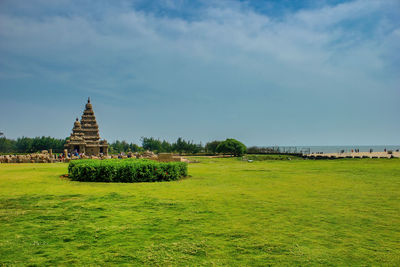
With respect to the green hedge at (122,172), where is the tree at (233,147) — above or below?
above

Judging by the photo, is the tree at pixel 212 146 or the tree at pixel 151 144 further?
the tree at pixel 151 144

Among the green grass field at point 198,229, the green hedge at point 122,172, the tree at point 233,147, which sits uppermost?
the tree at point 233,147

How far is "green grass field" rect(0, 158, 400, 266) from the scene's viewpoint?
4.40 m

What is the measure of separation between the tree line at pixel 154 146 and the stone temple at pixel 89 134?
695 inches

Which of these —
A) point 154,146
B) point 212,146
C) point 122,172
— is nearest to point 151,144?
point 154,146

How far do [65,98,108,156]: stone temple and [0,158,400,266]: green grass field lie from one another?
44.7m

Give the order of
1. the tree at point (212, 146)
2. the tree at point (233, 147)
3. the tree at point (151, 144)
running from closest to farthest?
the tree at point (233, 147) < the tree at point (212, 146) < the tree at point (151, 144)

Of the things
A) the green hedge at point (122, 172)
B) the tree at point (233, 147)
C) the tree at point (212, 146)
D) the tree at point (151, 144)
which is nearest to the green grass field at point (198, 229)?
the green hedge at point (122, 172)

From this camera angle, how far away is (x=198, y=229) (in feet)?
18.8

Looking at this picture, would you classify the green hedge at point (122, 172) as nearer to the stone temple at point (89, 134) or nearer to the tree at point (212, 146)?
the stone temple at point (89, 134)

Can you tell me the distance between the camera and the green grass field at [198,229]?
14.4 ft

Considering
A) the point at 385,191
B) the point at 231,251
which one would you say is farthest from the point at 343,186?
the point at 231,251

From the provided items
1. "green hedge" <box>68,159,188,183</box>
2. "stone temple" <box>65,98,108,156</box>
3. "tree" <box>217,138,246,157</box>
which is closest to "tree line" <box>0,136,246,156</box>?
"tree" <box>217,138,246,157</box>

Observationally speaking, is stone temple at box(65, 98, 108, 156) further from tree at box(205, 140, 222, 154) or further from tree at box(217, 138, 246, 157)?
tree at box(205, 140, 222, 154)
